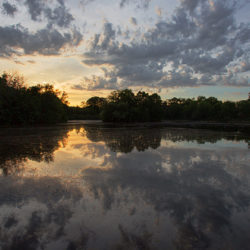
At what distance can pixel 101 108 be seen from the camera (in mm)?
97562

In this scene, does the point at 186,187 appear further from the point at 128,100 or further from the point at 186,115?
the point at 186,115

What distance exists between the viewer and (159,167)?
32.8 feet

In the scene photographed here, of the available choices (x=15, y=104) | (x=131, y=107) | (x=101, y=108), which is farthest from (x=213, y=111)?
(x=15, y=104)

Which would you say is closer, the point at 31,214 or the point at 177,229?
the point at 177,229

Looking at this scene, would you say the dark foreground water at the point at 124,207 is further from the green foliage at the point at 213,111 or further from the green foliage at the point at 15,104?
the green foliage at the point at 213,111

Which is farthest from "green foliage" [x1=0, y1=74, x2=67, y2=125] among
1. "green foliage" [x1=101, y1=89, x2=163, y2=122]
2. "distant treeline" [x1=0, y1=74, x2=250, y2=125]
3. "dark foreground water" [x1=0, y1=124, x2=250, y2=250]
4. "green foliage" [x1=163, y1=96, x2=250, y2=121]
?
"green foliage" [x1=163, y1=96, x2=250, y2=121]

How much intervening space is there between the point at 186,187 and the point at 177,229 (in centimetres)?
292

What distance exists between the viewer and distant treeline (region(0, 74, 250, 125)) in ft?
144

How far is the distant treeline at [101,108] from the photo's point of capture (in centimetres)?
4381

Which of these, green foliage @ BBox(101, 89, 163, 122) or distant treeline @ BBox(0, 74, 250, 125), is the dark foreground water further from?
green foliage @ BBox(101, 89, 163, 122)

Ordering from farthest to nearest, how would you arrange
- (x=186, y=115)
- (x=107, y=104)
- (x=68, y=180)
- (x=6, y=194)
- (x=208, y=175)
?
1. (x=186, y=115)
2. (x=107, y=104)
3. (x=208, y=175)
4. (x=68, y=180)
5. (x=6, y=194)

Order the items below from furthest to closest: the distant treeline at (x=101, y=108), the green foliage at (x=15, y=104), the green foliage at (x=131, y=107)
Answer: the green foliage at (x=131, y=107) → the distant treeline at (x=101, y=108) → the green foliage at (x=15, y=104)

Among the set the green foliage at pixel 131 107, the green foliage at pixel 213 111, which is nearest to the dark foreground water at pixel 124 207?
the green foliage at pixel 131 107

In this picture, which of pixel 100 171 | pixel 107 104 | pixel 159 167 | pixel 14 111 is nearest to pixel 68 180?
pixel 100 171
